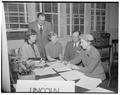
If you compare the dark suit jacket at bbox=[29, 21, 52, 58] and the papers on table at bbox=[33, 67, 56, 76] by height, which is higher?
the dark suit jacket at bbox=[29, 21, 52, 58]

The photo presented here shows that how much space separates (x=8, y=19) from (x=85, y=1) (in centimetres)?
73

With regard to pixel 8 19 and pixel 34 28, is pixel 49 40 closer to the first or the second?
pixel 34 28

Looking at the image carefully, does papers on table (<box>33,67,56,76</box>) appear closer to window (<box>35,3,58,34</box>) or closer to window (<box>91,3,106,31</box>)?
window (<box>35,3,58,34</box>)

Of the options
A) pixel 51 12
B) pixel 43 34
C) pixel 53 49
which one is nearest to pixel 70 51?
pixel 53 49

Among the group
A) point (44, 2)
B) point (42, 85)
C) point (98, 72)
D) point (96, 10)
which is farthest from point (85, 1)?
point (42, 85)

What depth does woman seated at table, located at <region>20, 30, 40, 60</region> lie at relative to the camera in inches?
57.6

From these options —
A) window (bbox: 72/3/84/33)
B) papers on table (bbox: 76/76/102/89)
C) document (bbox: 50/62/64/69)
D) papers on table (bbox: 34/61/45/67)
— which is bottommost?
papers on table (bbox: 76/76/102/89)

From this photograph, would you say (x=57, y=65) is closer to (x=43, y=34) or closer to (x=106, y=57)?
(x=43, y=34)

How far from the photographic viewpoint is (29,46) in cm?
149

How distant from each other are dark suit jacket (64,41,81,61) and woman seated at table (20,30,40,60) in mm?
289

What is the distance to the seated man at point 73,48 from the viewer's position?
147 cm

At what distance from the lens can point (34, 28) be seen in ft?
4.80

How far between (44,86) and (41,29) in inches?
21.0

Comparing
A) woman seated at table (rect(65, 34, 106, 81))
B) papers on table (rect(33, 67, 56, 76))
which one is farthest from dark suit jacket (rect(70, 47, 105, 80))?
papers on table (rect(33, 67, 56, 76))
